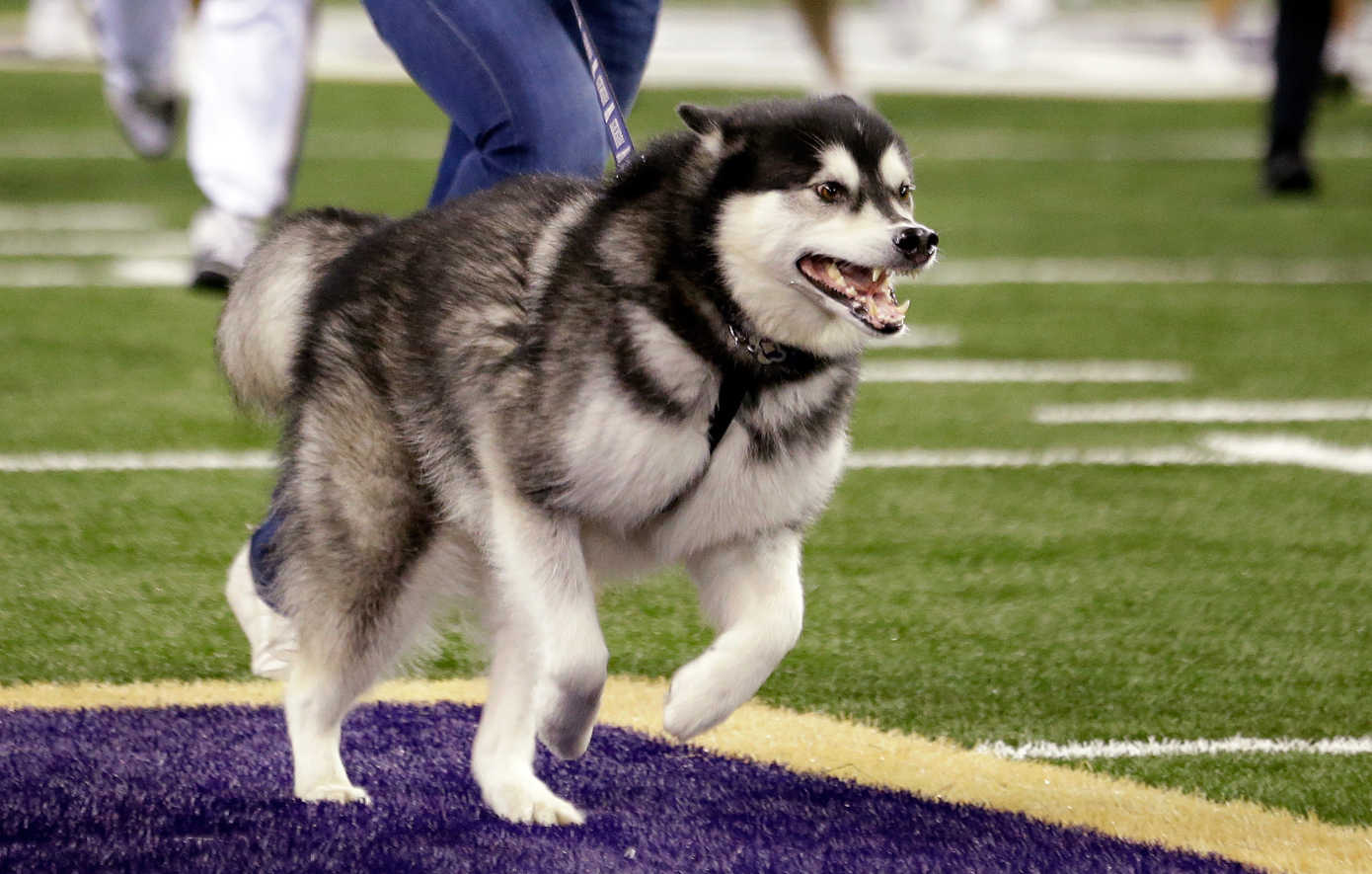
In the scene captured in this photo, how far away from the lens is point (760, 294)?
11.0 ft

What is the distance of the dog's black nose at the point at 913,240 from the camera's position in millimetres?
3283

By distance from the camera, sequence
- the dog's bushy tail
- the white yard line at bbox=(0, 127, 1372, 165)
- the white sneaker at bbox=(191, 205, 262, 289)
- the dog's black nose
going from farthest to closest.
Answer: the white yard line at bbox=(0, 127, 1372, 165)
the white sneaker at bbox=(191, 205, 262, 289)
the dog's bushy tail
the dog's black nose

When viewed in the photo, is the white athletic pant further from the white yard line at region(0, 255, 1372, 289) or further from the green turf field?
the white yard line at region(0, 255, 1372, 289)

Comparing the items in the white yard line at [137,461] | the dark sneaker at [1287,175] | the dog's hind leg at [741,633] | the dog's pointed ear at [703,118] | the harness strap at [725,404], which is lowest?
the dark sneaker at [1287,175]

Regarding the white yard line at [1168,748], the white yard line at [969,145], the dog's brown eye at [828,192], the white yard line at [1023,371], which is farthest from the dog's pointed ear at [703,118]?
the white yard line at [969,145]

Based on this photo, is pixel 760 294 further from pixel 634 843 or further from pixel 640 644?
pixel 640 644

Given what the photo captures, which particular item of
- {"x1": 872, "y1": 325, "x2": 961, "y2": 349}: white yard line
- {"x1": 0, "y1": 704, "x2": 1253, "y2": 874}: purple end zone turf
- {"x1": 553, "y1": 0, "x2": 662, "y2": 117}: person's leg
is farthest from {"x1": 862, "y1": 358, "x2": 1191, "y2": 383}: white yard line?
{"x1": 0, "y1": 704, "x2": 1253, "y2": 874}: purple end zone turf

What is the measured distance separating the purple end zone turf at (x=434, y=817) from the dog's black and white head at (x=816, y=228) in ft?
2.64

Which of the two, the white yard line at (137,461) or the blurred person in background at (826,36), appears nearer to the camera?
the white yard line at (137,461)

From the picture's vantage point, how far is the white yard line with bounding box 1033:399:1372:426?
24.0 ft

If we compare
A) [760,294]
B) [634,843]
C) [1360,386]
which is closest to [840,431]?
[760,294]

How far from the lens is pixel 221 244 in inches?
307

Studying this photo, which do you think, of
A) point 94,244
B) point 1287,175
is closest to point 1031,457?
point 94,244

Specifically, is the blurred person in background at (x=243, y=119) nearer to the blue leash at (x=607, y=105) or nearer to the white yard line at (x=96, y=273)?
the white yard line at (x=96, y=273)
